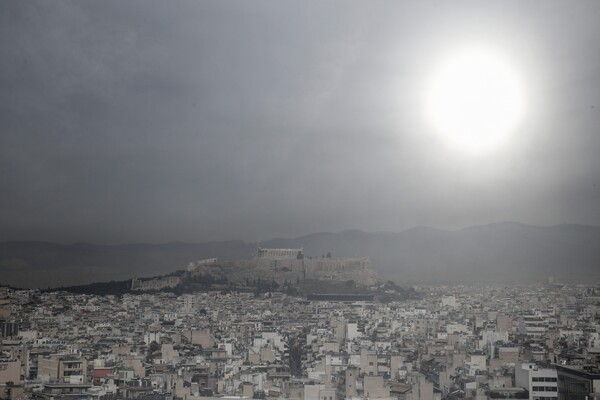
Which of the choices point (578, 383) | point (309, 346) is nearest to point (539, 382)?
point (578, 383)

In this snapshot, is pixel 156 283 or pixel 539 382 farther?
pixel 156 283

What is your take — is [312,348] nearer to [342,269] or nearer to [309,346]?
[309,346]

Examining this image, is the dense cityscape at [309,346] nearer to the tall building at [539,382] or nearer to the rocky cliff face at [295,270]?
the tall building at [539,382]

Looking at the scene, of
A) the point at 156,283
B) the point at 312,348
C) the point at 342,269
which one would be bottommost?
the point at 312,348

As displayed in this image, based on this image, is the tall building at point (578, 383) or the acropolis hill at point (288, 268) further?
the acropolis hill at point (288, 268)

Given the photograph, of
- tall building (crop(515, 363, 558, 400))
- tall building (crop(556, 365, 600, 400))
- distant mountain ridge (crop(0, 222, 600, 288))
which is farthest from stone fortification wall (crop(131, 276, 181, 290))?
tall building (crop(556, 365, 600, 400))

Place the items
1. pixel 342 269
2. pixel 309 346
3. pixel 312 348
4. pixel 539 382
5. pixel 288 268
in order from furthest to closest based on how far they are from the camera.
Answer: pixel 288 268 → pixel 342 269 → pixel 309 346 → pixel 312 348 → pixel 539 382

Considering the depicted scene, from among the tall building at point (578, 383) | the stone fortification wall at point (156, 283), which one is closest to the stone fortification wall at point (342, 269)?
the stone fortification wall at point (156, 283)

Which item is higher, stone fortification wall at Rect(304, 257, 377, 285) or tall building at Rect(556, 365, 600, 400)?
stone fortification wall at Rect(304, 257, 377, 285)

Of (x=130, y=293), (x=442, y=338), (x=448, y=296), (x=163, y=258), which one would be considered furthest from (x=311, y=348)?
(x=130, y=293)

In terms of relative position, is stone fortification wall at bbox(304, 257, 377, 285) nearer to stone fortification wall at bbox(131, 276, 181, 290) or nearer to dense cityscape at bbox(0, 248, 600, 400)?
dense cityscape at bbox(0, 248, 600, 400)

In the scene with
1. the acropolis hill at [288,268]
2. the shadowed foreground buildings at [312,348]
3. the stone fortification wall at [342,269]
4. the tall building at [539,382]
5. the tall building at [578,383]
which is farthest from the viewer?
the stone fortification wall at [342,269]

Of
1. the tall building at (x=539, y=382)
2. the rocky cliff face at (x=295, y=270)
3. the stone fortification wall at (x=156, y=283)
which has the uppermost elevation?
the rocky cliff face at (x=295, y=270)
